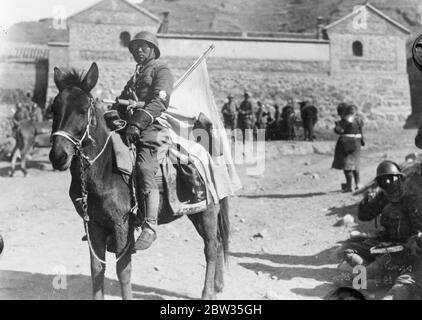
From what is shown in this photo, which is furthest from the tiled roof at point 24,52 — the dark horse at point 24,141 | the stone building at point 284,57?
the dark horse at point 24,141

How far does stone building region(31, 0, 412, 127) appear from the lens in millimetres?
21453

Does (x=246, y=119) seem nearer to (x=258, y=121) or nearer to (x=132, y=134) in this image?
(x=258, y=121)

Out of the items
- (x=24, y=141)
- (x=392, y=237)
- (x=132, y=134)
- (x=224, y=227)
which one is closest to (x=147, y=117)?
(x=132, y=134)

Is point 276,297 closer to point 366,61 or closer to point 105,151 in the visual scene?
point 105,151

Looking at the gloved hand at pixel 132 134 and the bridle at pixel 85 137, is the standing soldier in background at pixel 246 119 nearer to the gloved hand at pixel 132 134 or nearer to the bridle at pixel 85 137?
the gloved hand at pixel 132 134

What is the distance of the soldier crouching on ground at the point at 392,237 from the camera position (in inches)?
208

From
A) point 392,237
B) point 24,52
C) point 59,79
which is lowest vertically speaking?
point 392,237

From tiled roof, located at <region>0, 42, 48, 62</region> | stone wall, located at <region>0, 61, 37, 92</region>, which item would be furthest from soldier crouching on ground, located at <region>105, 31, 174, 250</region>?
tiled roof, located at <region>0, 42, 48, 62</region>

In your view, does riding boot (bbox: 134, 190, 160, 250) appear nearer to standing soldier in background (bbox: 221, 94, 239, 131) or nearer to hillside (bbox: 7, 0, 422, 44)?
standing soldier in background (bbox: 221, 94, 239, 131)

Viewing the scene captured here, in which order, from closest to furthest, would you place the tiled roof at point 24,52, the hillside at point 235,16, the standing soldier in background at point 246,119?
the standing soldier in background at point 246,119, the tiled roof at point 24,52, the hillside at point 235,16

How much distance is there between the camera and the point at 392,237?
5.59 metres

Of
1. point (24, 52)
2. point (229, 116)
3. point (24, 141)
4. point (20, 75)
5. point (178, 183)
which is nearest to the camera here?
point (178, 183)

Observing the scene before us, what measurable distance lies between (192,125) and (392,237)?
249cm

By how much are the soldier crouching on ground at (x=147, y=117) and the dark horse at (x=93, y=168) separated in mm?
184
